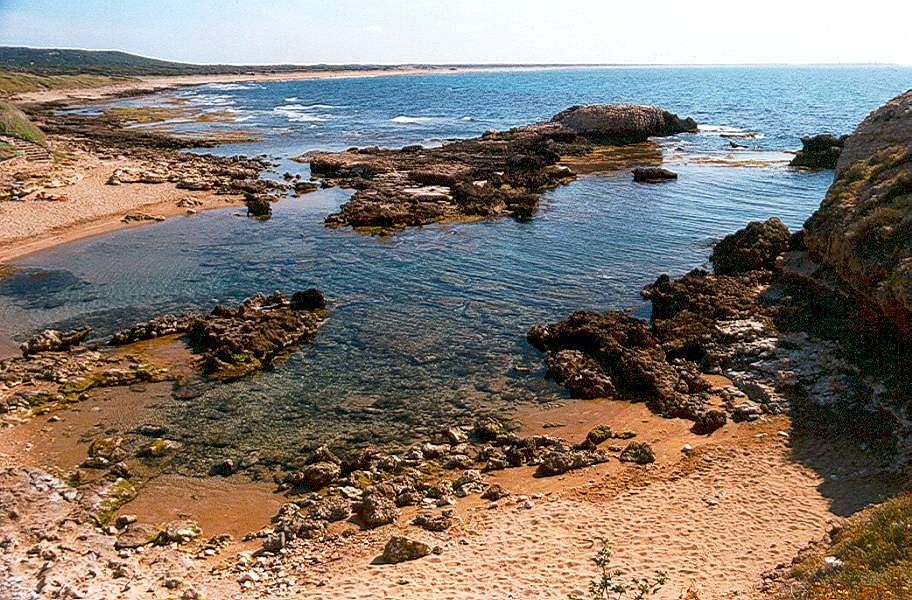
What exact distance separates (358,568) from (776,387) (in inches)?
490

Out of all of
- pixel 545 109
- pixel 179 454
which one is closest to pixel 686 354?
pixel 179 454

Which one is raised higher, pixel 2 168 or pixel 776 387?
pixel 2 168

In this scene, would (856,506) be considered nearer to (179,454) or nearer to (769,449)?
(769,449)

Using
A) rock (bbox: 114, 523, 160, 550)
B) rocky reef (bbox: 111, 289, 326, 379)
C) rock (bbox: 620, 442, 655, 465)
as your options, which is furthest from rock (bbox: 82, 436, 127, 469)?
rock (bbox: 620, 442, 655, 465)

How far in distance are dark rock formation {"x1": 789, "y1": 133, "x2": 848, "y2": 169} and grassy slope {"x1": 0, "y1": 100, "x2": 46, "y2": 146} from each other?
53.0 m

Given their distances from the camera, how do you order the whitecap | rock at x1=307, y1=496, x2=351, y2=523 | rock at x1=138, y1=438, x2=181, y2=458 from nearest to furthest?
rock at x1=307, y1=496, x2=351, y2=523 < rock at x1=138, y1=438, x2=181, y2=458 < the whitecap

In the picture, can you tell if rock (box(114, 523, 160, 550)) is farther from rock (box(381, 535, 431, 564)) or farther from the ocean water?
rock (box(381, 535, 431, 564))

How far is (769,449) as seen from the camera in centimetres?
1541

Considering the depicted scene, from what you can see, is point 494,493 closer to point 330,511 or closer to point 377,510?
point 377,510

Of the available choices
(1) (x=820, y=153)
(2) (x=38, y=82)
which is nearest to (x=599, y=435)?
(1) (x=820, y=153)

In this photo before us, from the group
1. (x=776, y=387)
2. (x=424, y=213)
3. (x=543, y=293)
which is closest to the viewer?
(x=776, y=387)

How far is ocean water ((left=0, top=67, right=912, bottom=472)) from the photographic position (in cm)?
1806

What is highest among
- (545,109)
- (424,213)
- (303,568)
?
(545,109)

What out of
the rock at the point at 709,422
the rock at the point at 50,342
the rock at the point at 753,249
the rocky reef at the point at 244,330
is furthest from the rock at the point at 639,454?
the rock at the point at 50,342
